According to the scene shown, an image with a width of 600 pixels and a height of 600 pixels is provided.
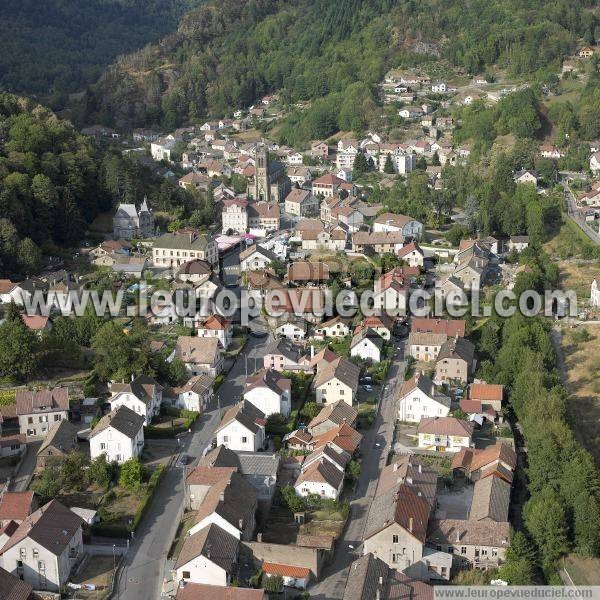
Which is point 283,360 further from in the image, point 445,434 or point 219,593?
point 219,593

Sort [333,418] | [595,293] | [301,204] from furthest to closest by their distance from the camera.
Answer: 1. [301,204]
2. [595,293]
3. [333,418]

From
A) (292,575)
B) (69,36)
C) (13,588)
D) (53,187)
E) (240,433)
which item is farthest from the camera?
(69,36)

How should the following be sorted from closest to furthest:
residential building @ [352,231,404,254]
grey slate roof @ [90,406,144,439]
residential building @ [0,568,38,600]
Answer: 1. residential building @ [0,568,38,600]
2. grey slate roof @ [90,406,144,439]
3. residential building @ [352,231,404,254]

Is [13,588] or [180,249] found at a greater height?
[13,588]

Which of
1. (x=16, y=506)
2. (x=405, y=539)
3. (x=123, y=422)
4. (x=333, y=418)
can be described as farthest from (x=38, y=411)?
(x=405, y=539)

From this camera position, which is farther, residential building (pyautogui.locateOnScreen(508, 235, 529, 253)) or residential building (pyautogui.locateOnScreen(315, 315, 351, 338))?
residential building (pyautogui.locateOnScreen(508, 235, 529, 253))

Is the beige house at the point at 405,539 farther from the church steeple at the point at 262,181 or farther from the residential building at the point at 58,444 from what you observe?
the church steeple at the point at 262,181

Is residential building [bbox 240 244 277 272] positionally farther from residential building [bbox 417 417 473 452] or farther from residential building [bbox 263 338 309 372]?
residential building [bbox 417 417 473 452]

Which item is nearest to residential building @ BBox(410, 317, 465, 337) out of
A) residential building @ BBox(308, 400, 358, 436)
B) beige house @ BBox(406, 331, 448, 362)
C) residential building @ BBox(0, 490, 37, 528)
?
beige house @ BBox(406, 331, 448, 362)
